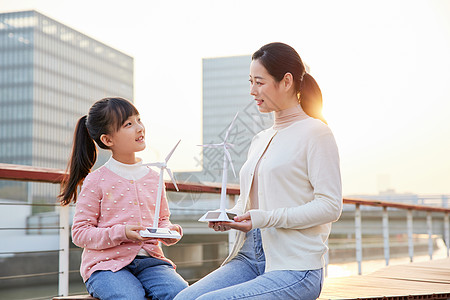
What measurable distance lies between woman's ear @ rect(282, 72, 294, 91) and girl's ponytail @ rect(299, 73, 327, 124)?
4 cm

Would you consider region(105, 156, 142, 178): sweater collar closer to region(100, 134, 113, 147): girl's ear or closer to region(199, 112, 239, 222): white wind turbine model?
region(100, 134, 113, 147): girl's ear

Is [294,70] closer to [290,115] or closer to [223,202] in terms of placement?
[290,115]

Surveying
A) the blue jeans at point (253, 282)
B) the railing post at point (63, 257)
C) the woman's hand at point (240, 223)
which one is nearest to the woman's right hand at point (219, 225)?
the woman's hand at point (240, 223)

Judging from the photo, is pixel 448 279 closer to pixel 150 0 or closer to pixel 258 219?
pixel 258 219

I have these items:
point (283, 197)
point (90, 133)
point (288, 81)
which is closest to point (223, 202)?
point (283, 197)

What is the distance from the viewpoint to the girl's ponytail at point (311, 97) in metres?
1.65

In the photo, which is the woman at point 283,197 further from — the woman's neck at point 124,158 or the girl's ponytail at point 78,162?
the girl's ponytail at point 78,162

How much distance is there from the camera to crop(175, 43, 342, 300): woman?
1.47 meters

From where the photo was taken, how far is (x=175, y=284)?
1.72 meters

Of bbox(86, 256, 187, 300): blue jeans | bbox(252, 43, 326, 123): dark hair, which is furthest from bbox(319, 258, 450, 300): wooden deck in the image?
bbox(252, 43, 326, 123): dark hair

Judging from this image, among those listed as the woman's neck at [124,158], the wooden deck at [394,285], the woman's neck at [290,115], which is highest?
the woman's neck at [290,115]

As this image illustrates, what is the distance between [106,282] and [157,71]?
3633 inches

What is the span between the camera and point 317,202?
4.83 ft

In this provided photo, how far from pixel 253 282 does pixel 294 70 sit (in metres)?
0.64
